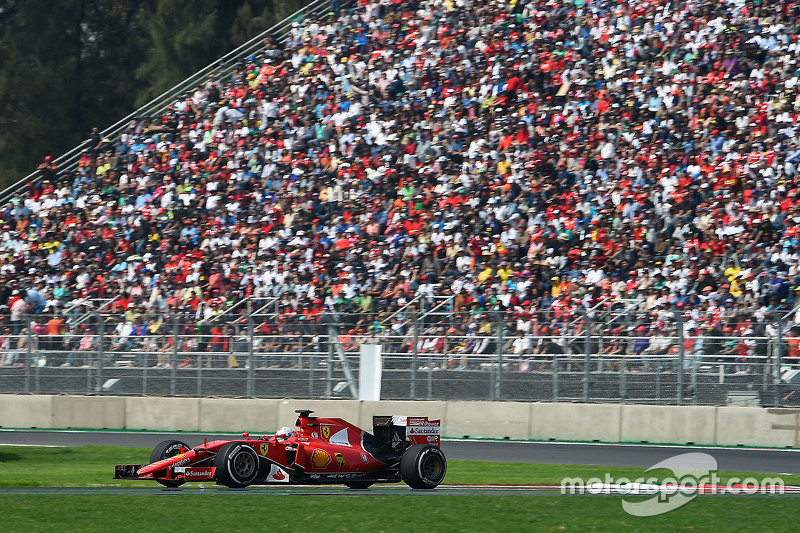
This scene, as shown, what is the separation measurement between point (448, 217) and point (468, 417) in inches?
250

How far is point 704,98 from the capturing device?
80.0 ft

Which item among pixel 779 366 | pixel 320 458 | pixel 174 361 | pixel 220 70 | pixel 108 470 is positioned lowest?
pixel 108 470

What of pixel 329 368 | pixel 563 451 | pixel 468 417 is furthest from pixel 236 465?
pixel 329 368

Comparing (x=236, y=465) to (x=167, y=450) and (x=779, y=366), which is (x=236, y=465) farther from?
(x=779, y=366)

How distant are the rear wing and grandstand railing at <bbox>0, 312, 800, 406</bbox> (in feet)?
20.2

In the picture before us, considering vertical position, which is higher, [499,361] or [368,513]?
[499,361]

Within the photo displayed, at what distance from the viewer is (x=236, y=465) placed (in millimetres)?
11797

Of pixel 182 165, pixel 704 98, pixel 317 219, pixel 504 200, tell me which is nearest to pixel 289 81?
pixel 182 165

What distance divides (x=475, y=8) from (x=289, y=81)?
5036 millimetres

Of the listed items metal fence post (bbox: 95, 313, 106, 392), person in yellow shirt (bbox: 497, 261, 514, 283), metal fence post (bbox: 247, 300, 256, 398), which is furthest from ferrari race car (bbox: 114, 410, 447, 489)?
person in yellow shirt (bbox: 497, 261, 514, 283)

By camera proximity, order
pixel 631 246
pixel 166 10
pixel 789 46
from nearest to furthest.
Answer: pixel 631 246
pixel 789 46
pixel 166 10

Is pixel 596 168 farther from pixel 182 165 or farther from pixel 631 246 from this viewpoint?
pixel 182 165

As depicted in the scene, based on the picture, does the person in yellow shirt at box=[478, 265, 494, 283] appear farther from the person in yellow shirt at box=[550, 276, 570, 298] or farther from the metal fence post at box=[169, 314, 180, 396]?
the metal fence post at box=[169, 314, 180, 396]

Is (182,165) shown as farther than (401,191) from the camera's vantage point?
Yes
